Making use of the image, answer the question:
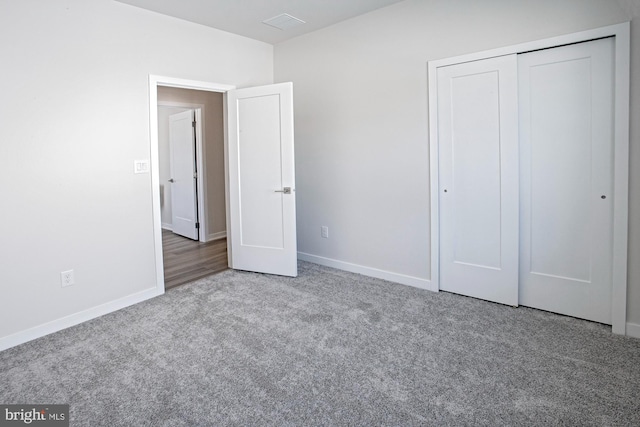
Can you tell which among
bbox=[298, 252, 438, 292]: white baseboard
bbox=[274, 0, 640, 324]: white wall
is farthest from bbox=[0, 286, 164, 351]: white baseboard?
bbox=[274, 0, 640, 324]: white wall

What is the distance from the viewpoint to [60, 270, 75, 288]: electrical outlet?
273 cm

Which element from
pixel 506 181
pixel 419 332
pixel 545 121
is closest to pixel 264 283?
pixel 419 332

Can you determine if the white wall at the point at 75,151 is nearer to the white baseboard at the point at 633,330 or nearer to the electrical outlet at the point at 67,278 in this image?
the electrical outlet at the point at 67,278

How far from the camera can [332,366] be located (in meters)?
2.13

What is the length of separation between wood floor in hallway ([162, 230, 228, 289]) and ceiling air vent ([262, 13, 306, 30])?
8.85 ft

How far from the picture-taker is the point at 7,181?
7.98ft

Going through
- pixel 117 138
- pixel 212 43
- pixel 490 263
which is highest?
pixel 212 43

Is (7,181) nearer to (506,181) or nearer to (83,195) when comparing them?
(83,195)

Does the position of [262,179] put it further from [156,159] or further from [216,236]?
[216,236]

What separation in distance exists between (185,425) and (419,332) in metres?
1.59

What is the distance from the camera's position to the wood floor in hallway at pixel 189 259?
12.8 feet

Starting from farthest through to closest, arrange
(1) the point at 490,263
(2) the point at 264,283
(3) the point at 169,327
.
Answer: (2) the point at 264,283 < (1) the point at 490,263 < (3) the point at 169,327

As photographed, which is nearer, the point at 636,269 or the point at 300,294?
the point at 636,269

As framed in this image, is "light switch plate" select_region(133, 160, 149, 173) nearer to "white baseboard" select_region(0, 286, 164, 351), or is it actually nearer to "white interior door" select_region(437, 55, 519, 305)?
"white baseboard" select_region(0, 286, 164, 351)
